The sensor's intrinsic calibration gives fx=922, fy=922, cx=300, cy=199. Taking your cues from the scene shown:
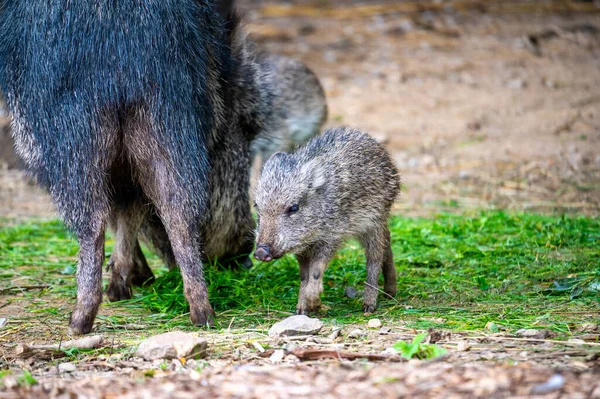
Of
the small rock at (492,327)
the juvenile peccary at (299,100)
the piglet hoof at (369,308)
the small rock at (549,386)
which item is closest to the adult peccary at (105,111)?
the piglet hoof at (369,308)

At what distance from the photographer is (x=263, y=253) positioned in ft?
14.1

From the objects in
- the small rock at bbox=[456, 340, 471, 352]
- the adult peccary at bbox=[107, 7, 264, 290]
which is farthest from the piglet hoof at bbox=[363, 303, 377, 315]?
the small rock at bbox=[456, 340, 471, 352]

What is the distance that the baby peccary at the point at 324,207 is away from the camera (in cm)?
446

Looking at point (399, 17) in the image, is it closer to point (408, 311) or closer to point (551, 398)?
point (408, 311)

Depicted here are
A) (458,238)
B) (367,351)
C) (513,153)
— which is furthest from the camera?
(513,153)

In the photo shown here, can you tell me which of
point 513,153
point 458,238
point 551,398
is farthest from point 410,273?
point 513,153

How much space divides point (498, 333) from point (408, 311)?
0.73 metres

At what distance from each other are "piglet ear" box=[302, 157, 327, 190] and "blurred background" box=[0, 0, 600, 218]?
266cm

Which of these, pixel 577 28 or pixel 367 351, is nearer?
pixel 367 351

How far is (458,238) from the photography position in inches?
232

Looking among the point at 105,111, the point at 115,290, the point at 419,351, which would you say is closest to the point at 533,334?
the point at 419,351

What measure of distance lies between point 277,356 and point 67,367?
81cm

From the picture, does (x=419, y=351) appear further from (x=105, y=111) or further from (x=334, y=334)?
(x=105, y=111)

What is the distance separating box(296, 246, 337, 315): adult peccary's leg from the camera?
4441 millimetres
